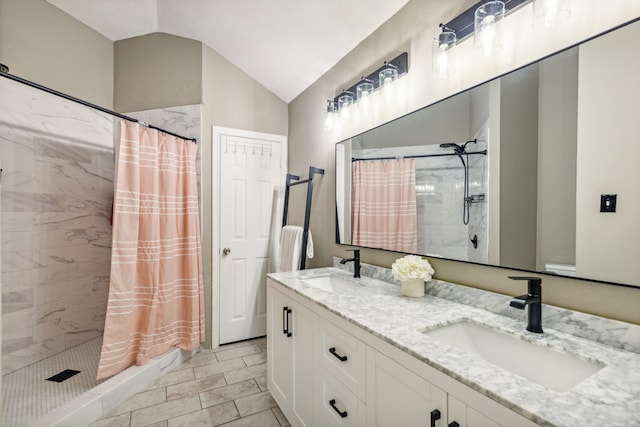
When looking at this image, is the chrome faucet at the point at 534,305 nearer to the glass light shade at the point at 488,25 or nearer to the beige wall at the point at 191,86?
the glass light shade at the point at 488,25

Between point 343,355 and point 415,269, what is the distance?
1.71ft

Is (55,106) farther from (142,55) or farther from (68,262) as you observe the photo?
(68,262)

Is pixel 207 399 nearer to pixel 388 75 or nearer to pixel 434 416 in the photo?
pixel 434 416

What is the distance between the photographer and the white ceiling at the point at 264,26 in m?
1.96

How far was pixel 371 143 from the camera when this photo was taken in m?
1.99

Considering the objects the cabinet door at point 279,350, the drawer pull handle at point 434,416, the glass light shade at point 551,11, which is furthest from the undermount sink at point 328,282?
the glass light shade at point 551,11

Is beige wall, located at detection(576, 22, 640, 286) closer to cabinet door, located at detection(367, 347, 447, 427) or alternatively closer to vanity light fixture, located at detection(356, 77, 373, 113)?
cabinet door, located at detection(367, 347, 447, 427)

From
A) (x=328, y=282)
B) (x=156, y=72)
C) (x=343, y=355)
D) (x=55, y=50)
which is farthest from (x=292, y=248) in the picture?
(x=55, y=50)

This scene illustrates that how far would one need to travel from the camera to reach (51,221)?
2416 mm

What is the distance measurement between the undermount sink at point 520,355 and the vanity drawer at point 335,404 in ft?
1.27

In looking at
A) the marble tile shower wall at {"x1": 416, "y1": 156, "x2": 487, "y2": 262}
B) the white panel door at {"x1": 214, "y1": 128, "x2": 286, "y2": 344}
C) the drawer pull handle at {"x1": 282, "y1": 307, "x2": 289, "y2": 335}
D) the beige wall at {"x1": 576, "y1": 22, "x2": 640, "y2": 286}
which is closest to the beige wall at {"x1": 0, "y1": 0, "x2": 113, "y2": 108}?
the white panel door at {"x1": 214, "y1": 128, "x2": 286, "y2": 344}

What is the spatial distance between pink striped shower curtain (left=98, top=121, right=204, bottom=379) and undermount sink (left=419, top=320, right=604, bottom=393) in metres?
1.95

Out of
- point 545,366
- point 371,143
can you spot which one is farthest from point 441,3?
point 545,366

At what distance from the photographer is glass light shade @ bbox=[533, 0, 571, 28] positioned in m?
1.01
